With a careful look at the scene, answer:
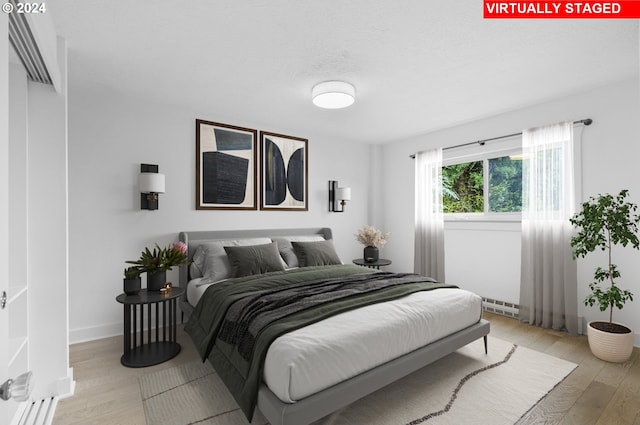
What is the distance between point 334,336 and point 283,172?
9.50 ft

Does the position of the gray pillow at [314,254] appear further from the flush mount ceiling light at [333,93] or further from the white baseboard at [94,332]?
the white baseboard at [94,332]

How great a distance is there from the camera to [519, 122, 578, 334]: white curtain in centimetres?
322

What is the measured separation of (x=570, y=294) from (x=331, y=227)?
9.86 feet

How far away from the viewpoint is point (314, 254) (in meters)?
3.74

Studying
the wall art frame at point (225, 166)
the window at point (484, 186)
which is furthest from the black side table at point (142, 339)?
the window at point (484, 186)

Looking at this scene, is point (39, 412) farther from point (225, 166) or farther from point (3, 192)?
point (225, 166)

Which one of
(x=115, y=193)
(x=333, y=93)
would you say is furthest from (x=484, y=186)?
(x=115, y=193)

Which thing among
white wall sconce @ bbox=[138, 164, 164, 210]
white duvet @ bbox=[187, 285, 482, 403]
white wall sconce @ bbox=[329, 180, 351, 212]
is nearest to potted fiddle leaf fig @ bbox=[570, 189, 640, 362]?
white duvet @ bbox=[187, 285, 482, 403]

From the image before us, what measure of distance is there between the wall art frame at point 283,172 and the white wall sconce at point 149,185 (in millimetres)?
1278

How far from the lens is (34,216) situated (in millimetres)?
2074

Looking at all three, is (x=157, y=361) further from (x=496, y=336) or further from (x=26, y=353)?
(x=496, y=336)

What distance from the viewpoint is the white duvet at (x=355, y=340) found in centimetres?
162

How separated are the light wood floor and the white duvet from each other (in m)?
0.76

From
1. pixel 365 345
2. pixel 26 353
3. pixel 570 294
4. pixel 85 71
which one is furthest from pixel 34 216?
pixel 570 294
